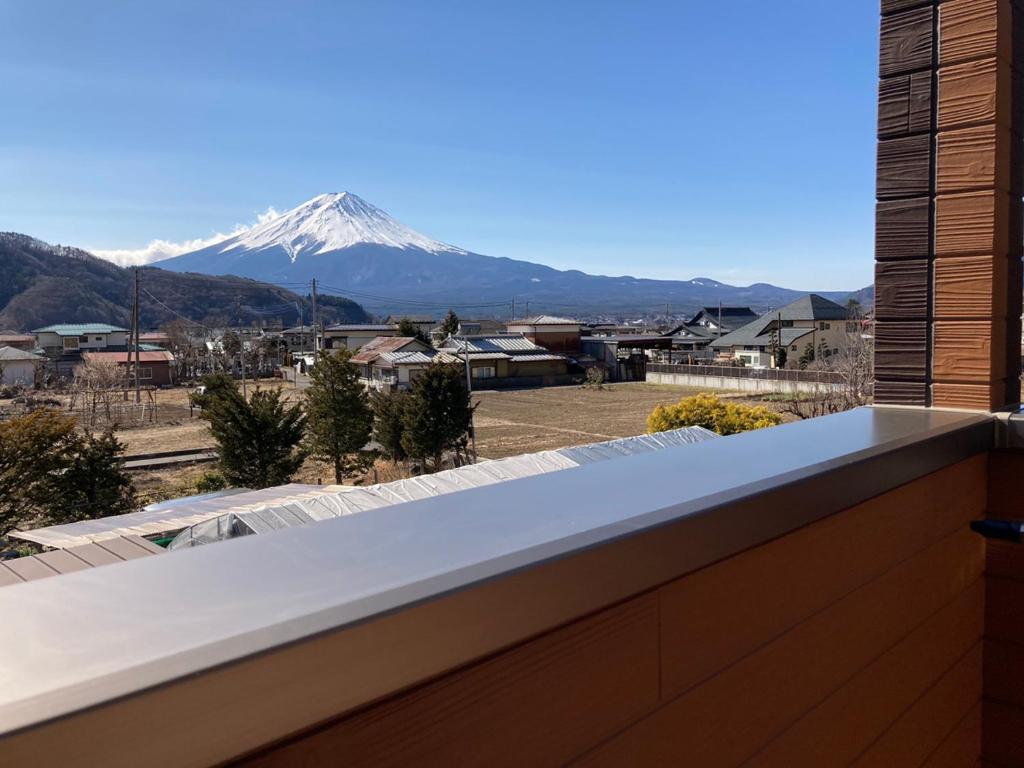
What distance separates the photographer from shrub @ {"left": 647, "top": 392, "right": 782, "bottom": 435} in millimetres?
9915

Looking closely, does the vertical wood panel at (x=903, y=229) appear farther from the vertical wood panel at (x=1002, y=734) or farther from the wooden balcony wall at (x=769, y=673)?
the vertical wood panel at (x=1002, y=734)

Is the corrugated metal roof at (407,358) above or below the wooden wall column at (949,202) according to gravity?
below

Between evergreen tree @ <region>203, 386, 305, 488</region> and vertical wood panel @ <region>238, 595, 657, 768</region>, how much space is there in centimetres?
1042

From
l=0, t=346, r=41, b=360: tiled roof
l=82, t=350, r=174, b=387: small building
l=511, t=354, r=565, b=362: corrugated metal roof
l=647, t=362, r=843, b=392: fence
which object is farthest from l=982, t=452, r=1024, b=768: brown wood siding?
l=82, t=350, r=174, b=387: small building

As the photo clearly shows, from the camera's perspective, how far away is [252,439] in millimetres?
10469

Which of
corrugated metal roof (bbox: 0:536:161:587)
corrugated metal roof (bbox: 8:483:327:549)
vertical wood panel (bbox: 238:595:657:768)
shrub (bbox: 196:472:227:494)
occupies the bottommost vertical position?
shrub (bbox: 196:472:227:494)

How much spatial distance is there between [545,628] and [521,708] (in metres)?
0.06

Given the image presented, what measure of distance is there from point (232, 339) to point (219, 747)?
110 feet

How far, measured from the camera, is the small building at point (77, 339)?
3469 cm

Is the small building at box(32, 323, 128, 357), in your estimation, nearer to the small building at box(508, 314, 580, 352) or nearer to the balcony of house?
the small building at box(508, 314, 580, 352)

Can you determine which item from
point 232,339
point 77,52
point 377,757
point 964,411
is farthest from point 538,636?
point 232,339

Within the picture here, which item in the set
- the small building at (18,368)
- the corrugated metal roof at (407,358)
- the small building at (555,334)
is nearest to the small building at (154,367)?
the small building at (18,368)

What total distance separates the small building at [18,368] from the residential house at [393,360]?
11.2 metres

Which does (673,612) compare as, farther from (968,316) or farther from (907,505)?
(968,316)
